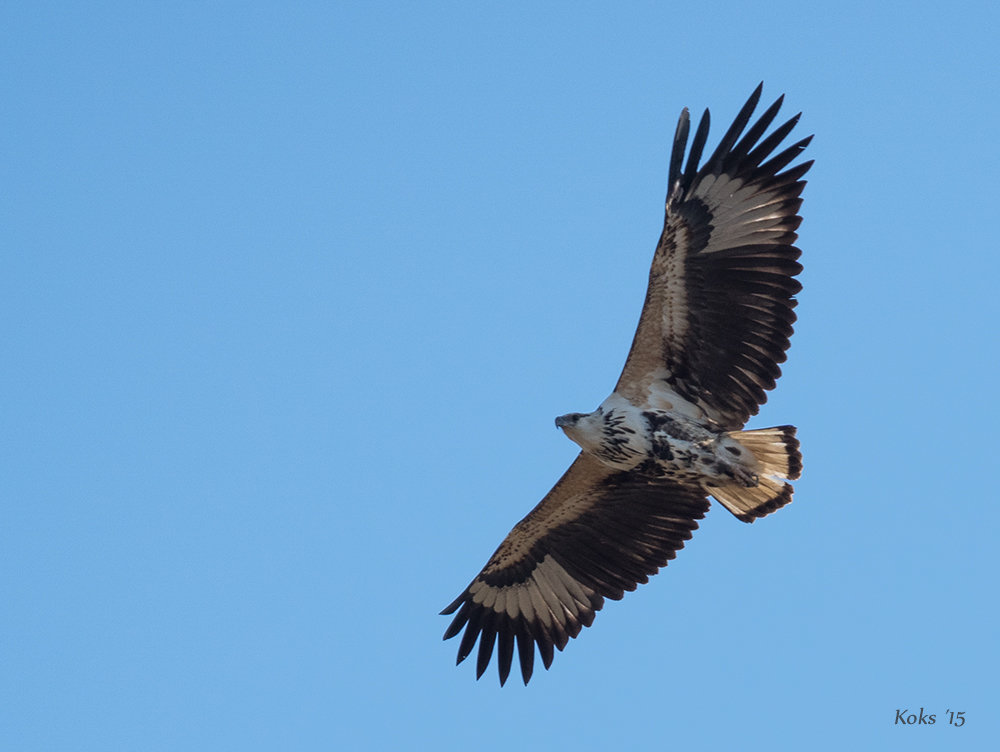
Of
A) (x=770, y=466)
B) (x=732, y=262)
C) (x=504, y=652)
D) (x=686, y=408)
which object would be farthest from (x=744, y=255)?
(x=504, y=652)

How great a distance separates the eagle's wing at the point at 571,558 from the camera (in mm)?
9414

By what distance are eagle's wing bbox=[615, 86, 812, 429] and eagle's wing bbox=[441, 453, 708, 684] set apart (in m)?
1.15

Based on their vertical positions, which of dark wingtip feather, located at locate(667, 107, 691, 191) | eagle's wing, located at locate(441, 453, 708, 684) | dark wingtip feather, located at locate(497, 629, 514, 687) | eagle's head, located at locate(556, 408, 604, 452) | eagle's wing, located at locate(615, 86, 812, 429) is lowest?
dark wingtip feather, located at locate(497, 629, 514, 687)

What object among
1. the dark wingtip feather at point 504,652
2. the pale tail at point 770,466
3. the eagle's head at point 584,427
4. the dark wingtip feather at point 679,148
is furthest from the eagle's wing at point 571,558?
the dark wingtip feather at point 679,148

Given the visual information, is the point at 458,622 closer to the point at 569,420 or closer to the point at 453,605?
the point at 453,605

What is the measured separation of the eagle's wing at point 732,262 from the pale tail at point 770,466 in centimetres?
25

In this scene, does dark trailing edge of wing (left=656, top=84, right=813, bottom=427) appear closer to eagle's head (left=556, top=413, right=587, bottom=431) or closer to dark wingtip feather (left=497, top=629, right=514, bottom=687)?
eagle's head (left=556, top=413, right=587, bottom=431)

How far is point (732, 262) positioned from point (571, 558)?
2.95m

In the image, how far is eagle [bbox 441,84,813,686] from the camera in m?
8.55

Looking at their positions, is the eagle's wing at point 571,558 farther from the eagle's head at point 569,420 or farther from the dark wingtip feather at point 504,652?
the eagle's head at point 569,420

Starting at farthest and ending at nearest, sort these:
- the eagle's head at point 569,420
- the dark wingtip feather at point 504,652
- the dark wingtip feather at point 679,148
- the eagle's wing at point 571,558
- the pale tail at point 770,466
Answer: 1. the dark wingtip feather at point 504,652
2. the eagle's wing at point 571,558
3. the eagle's head at point 569,420
4. the pale tail at point 770,466
5. the dark wingtip feather at point 679,148

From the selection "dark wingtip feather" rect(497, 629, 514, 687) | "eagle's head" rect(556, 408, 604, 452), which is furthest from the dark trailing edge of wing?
"dark wingtip feather" rect(497, 629, 514, 687)

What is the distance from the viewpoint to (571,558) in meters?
9.71

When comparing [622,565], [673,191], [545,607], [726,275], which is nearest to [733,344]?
[726,275]
